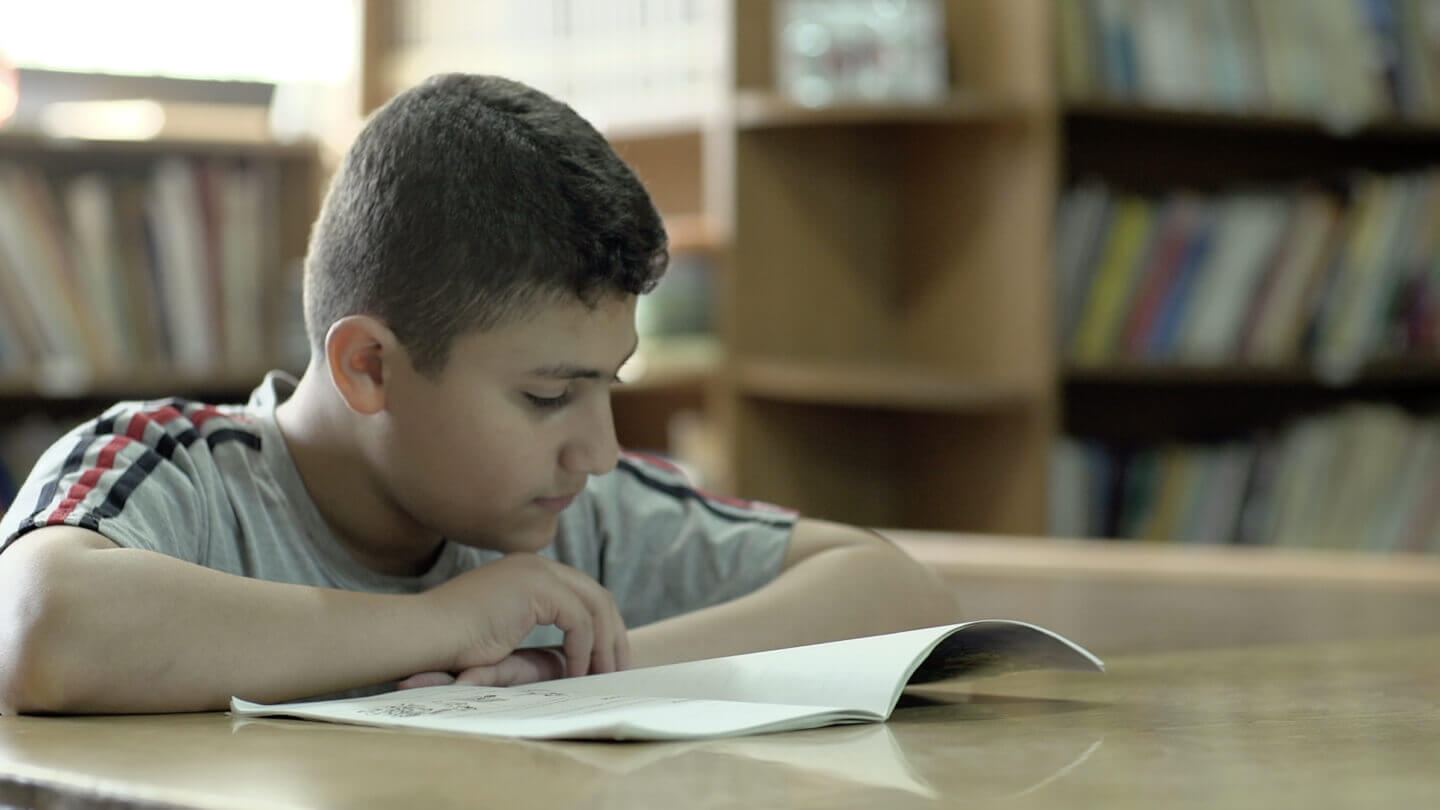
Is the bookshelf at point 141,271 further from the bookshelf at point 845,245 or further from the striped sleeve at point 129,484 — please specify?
the striped sleeve at point 129,484

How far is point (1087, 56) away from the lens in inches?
113

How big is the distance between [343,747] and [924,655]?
10.8 inches

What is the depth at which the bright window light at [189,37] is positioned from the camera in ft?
10.0

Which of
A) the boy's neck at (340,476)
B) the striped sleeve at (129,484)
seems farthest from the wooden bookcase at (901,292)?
the striped sleeve at (129,484)

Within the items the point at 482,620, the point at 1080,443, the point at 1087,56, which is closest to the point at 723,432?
the point at 1080,443

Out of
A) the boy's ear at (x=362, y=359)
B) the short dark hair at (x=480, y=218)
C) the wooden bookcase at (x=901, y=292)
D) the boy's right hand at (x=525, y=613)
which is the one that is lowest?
the wooden bookcase at (x=901, y=292)

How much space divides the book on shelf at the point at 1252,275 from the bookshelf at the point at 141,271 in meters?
1.38

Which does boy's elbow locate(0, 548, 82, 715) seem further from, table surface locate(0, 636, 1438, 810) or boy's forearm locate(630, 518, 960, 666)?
boy's forearm locate(630, 518, 960, 666)

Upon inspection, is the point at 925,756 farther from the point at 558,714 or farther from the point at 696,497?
the point at 696,497

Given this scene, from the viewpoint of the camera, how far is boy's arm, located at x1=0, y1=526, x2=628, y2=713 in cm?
76

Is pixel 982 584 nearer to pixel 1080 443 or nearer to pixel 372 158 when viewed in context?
pixel 372 158

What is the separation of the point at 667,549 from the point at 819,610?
6.4 inches

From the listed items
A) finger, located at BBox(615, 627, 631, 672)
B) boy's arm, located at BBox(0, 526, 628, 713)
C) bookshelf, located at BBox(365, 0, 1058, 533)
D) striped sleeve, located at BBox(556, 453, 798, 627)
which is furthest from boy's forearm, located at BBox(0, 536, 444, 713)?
bookshelf, located at BBox(365, 0, 1058, 533)

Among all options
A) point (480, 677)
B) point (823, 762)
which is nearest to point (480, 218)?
point (480, 677)
